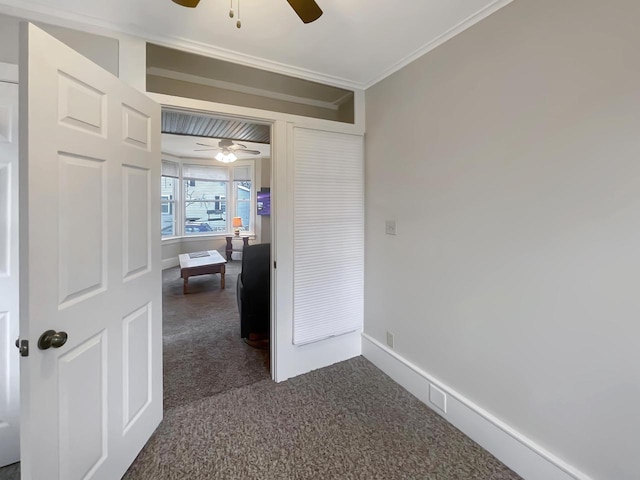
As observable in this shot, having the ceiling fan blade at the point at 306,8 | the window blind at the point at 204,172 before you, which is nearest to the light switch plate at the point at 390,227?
the ceiling fan blade at the point at 306,8

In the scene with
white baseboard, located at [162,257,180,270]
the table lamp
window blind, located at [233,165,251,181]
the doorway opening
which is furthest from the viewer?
window blind, located at [233,165,251,181]

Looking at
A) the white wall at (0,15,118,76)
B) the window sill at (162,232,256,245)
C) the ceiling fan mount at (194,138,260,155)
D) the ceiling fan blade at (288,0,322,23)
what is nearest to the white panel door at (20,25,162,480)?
the white wall at (0,15,118,76)

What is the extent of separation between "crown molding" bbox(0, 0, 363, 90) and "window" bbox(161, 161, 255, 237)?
5.20m

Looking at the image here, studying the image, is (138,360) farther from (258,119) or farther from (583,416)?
(583,416)

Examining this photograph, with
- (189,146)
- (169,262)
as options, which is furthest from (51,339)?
(169,262)

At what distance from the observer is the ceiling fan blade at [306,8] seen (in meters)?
1.23

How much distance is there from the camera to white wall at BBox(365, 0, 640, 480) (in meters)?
1.21

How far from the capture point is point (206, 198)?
7316mm

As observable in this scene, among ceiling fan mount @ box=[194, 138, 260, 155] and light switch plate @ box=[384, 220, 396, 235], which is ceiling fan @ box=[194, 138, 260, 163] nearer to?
ceiling fan mount @ box=[194, 138, 260, 155]

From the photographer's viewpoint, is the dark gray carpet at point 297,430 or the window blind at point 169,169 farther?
Result: the window blind at point 169,169

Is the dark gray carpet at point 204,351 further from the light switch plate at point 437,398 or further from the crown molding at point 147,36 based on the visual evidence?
the crown molding at point 147,36

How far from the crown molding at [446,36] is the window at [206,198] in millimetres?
5530

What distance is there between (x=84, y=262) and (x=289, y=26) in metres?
1.64

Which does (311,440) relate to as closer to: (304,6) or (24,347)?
(24,347)
